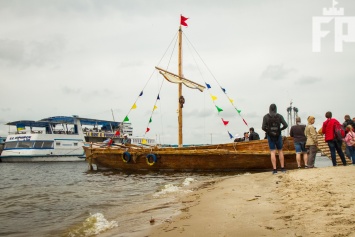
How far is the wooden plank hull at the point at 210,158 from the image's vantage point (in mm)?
14141

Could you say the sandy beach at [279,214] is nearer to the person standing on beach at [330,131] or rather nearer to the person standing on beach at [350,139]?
the person standing on beach at [330,131]

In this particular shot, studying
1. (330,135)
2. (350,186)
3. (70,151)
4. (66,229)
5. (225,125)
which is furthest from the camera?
(70,151)

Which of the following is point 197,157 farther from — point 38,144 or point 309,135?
point 38,144

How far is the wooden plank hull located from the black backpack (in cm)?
639

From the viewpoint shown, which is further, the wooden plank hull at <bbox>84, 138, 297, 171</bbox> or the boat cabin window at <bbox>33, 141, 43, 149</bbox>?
the boat cabin window at <bbox>33, 141, 43, 149</bbox>

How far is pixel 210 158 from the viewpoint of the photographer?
596 inches

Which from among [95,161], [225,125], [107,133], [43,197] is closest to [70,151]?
[107,133]

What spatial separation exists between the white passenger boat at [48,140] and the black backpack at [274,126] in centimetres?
3428

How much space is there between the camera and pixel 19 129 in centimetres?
4466

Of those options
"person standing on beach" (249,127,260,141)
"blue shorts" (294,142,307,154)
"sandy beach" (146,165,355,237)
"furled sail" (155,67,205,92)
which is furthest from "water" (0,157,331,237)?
"furled sail" (155,67,205,92)

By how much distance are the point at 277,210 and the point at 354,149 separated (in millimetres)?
7082

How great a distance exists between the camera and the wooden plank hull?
46.4 ft

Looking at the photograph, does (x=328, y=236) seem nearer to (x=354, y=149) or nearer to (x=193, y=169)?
(x=354, y=149)

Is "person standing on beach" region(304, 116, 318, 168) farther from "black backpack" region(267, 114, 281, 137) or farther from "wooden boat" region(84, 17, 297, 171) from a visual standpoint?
"wooden boat" region(84, 17, 297, 171)
